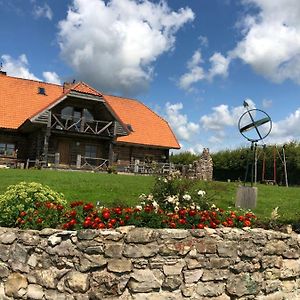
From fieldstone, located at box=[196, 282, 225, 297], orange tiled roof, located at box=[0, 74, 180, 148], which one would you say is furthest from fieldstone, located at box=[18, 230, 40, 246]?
orange tiled roof, located at box=[0, 74, 180, 148]

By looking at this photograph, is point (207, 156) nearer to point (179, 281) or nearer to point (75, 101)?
point (75, 101)

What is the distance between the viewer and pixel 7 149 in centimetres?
2527

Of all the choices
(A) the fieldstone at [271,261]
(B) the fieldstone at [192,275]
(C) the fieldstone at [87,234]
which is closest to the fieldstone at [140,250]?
(C) the fieldstone at [87,234]

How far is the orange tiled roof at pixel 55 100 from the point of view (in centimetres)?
2531

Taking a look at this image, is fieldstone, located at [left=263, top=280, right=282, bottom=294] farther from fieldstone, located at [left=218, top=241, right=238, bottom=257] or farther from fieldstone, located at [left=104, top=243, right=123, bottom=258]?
fieldstone, located at [left=104, top=243, right=123, bottom=258]

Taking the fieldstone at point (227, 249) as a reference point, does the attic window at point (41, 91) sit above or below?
above

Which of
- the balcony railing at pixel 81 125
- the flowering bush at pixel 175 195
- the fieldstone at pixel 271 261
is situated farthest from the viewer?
the balcony railing at pixel 81 125

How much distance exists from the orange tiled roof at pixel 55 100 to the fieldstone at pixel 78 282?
19.9m

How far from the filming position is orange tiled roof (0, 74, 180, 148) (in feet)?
83.0

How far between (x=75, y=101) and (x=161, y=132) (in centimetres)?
797

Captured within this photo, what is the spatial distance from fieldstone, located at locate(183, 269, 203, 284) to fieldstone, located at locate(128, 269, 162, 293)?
1.32 feet

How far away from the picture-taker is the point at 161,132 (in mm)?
30719

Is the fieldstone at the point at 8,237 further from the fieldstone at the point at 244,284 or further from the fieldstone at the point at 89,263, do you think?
the fieldstone at the point at 244,284

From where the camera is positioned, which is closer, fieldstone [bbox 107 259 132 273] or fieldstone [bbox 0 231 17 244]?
fieldstone [bbox 107 259 132 273]
